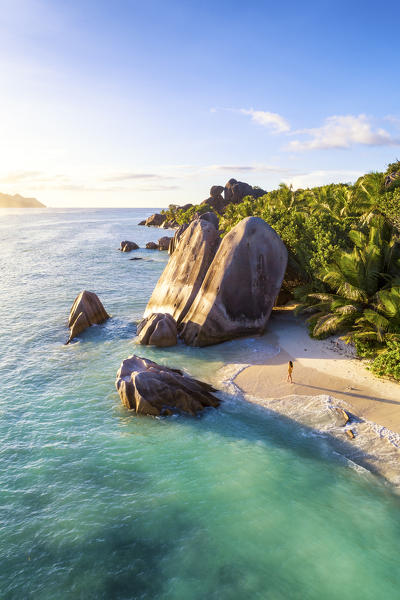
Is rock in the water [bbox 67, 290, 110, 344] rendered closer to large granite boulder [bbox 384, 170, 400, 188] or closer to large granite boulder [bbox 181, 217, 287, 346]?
large granite boulder [bbox 181, 217, 287, 346]

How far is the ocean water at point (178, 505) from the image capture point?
8352mm

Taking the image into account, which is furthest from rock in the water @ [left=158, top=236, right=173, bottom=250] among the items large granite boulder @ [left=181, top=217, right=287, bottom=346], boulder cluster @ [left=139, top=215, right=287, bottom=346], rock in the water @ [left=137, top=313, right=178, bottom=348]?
large granite boulder @ [left=181, top=217, right=287, bottom=346]

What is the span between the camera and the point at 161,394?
14.5 m

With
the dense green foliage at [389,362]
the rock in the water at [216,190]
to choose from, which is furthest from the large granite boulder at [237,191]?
the dense green foliage at [389,362]

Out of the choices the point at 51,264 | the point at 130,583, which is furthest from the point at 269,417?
the point at 51,264

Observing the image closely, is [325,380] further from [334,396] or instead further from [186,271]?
[186,271]

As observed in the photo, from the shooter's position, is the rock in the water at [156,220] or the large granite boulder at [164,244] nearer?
the large granite boulder at [164,244]

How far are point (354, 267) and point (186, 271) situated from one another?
400 inches

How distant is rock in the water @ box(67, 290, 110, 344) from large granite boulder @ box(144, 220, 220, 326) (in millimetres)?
3377

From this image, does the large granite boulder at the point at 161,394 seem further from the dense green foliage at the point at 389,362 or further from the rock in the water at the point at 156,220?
the rock in the water at the point at 156,220

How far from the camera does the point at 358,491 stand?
1053cm

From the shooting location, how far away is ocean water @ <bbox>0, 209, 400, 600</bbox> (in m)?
8.35

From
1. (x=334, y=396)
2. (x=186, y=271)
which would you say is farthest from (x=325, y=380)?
(x=186, y=271)

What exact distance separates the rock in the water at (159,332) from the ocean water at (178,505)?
12.3ft
